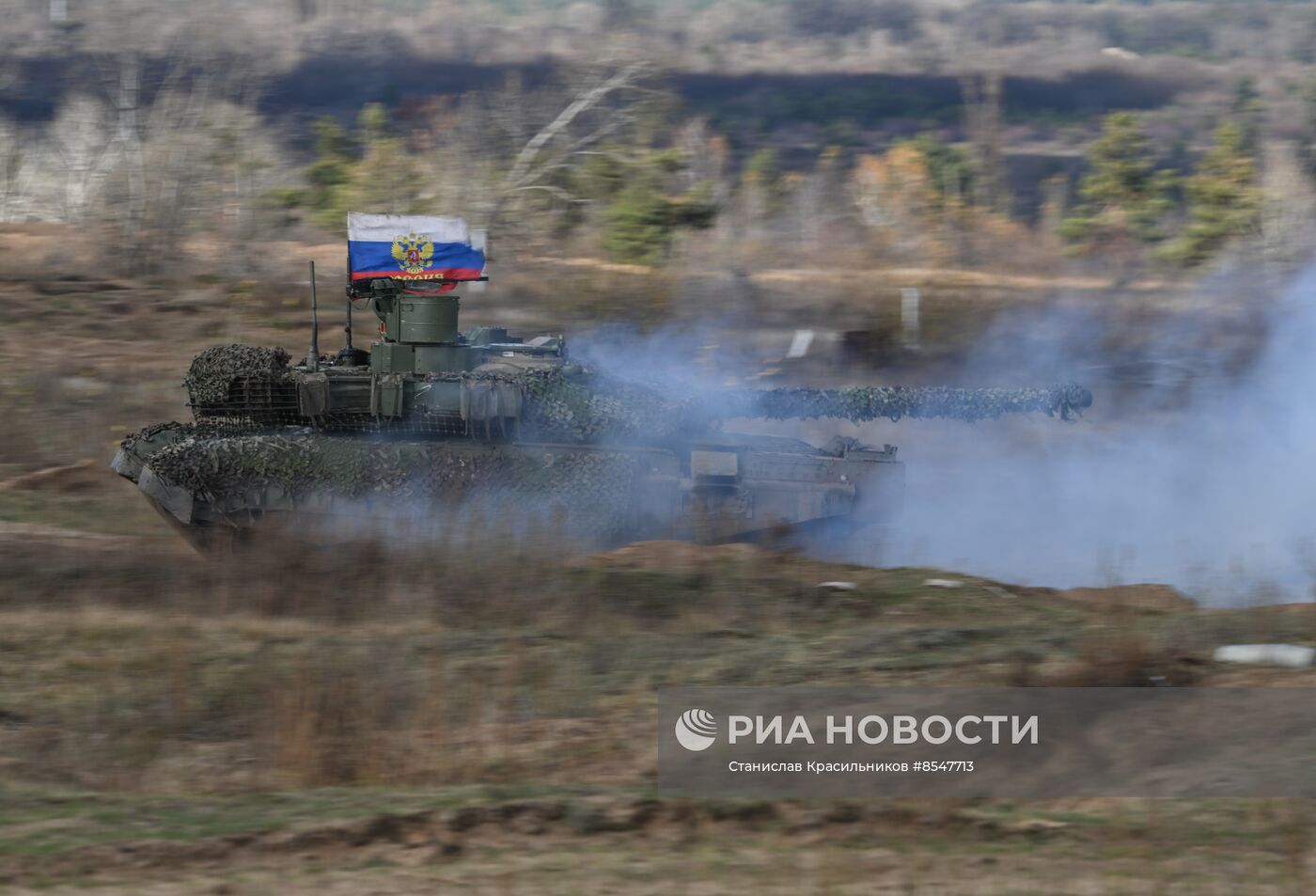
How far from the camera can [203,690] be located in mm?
10469

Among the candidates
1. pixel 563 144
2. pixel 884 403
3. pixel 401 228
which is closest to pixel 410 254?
pixel 401 228

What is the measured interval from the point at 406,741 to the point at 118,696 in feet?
7.48

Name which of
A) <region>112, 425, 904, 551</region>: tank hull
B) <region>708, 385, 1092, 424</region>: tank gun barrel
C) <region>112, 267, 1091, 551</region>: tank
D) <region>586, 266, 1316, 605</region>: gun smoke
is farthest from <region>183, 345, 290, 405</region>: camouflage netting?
<region>708, 385, 1092, 424</region>: tank gun barrel

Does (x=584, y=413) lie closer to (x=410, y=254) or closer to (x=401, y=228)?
(x=410, y=254)

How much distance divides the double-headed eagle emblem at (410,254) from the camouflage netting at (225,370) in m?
1.50

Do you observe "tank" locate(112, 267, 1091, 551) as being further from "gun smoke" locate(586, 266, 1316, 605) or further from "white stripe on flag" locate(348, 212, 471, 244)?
"white stripe on flag" locate(348, 212, 471, 244)

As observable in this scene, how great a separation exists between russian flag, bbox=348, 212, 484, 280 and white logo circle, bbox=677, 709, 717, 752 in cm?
715

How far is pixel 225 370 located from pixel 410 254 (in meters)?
2.04

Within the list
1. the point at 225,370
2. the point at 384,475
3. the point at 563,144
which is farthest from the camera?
the point at 563,144

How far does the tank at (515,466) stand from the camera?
46.0ft

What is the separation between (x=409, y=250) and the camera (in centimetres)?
1512

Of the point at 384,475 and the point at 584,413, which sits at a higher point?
the point at 584,413

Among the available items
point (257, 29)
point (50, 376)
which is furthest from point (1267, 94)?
point (50, 376)

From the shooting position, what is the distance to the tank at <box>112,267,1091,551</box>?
1401cm
